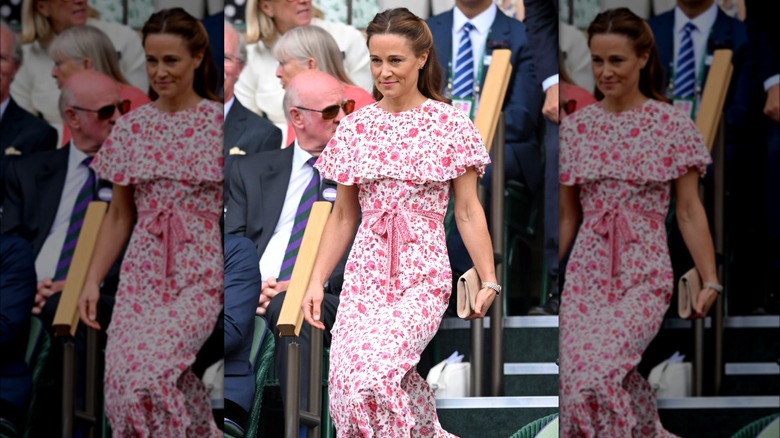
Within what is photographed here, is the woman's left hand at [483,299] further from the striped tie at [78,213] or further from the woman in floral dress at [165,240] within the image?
the striped tie at [78,213]

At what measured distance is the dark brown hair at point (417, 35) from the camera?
4.81 meters

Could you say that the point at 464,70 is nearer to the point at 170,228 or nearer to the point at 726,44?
the point at 726,44

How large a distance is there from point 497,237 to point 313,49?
46.0 inches

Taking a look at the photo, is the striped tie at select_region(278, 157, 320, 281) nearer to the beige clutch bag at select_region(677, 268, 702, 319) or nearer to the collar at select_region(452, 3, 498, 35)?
the collar at select_region(452, 3, 498, 35)

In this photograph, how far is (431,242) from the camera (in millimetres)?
4715

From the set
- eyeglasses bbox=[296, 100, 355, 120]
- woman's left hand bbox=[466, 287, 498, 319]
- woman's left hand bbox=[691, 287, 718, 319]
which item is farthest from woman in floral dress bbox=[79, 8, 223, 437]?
woman's left hand bbox=[691, 287, 718, 319]

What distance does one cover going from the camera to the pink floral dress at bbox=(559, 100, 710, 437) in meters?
5.34

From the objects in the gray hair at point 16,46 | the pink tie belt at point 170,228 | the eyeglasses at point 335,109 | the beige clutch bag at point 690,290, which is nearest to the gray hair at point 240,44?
the eyeglasses at point 335,109

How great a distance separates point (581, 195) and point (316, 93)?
4.19ft

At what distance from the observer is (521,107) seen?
17.4 feet

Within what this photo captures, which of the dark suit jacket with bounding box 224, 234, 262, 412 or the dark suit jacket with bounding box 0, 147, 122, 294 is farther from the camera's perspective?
the dark suit jacket with bounding box 0, 147, 122, 294

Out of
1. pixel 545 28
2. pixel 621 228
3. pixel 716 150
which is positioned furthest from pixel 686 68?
pixel 621 228

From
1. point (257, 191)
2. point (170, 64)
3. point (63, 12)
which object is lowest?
point (257, 191)

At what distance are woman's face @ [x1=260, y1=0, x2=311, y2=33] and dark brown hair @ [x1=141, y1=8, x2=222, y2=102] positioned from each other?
33cm
